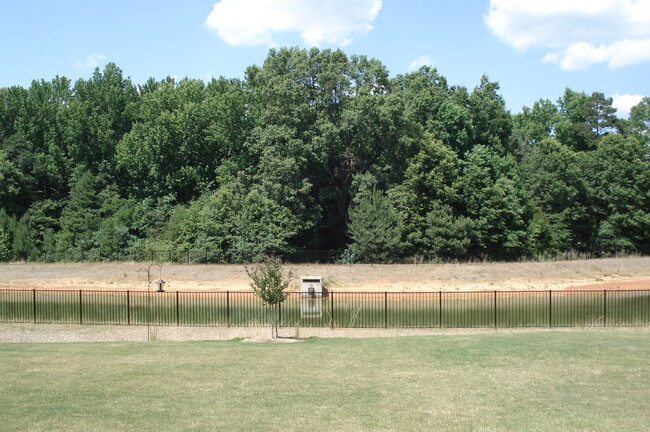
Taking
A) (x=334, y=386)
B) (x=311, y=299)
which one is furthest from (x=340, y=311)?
(x=334, y=386)

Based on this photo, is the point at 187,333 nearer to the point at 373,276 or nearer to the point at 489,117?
the point at 373,276

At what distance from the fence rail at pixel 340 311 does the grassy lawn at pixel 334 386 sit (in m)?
7.07

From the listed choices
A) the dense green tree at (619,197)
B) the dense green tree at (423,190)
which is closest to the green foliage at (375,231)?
the dense green tree at (423,190)

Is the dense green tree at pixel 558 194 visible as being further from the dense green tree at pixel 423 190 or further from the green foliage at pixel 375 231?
the green foliage at pixel 375 231

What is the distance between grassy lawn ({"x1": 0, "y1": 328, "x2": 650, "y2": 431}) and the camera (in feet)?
34.8

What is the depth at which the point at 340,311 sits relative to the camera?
3144 cm

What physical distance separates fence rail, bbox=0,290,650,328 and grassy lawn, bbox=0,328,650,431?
7.07 metres

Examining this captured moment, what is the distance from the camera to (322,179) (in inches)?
2234

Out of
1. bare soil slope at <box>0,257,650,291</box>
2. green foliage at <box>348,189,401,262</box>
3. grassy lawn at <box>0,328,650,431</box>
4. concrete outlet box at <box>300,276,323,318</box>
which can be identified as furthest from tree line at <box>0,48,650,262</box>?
grassy lawn at <box>0,328,650,431</box>

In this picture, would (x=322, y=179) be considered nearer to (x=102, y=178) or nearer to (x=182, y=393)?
(x=102, y=178)

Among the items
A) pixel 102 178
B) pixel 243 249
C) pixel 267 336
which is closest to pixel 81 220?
pixel 102 178

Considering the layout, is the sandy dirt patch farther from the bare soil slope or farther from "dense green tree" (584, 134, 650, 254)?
"dense green tree" (584, 134, 650, 254)

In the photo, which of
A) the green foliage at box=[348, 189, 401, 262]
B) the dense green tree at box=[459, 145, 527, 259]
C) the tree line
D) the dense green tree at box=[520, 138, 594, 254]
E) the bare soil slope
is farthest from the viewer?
the dense green tree at box=[520, 138, 594, 254]

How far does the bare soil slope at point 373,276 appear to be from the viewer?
41.7 meters
